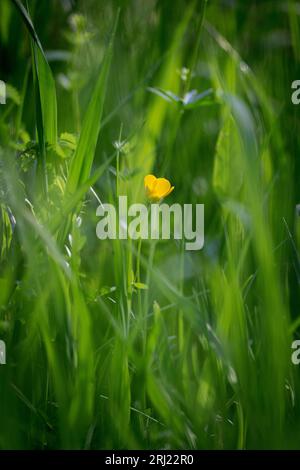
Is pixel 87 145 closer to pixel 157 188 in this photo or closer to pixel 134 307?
pixel 157 188

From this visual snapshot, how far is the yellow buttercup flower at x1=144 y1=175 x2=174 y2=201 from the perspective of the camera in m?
0.76

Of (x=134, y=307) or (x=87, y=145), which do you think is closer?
(x=87, y=145)

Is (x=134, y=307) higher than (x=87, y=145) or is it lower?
lower

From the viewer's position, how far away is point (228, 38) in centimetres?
140

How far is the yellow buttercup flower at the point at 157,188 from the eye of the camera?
2.49 ft

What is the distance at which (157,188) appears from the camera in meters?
0.77

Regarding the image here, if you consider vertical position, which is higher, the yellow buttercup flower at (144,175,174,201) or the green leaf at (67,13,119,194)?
the green leaf at (67,13,119,194)

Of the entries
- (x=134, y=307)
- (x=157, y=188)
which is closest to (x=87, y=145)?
(x=157, y=188)

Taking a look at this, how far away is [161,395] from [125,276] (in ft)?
0.46

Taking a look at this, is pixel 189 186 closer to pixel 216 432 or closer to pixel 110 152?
pixel 110 152

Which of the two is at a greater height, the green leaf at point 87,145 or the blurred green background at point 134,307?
the green leaf at point 87,145

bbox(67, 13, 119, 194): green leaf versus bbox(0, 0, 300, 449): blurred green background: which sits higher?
bbox(67, 13, 119, 194): green leaf

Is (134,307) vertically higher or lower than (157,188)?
lower

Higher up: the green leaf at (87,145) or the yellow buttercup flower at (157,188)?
the green leaf at (87,145)
